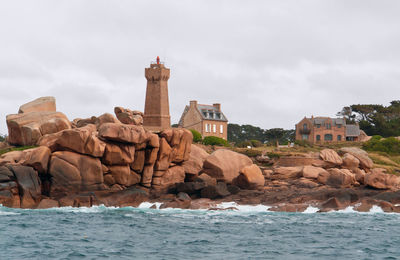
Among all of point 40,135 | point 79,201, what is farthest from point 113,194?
point 40,135

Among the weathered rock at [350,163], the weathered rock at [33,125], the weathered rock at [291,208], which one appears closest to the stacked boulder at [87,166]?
the weathered rock at [33,125]

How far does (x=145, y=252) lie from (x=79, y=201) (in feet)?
48.9

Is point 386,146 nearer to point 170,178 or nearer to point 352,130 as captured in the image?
point 352,130

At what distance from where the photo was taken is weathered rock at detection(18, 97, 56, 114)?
4700 cm

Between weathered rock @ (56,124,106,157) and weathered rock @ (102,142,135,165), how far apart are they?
0.66m

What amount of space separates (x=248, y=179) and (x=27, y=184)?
57.5 feet

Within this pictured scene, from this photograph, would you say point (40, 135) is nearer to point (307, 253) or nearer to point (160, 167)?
point (160, 167)

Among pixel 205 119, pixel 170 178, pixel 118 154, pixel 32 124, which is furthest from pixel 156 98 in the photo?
pixel 118 154

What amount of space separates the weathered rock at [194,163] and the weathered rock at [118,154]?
6595mm

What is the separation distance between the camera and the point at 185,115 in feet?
263

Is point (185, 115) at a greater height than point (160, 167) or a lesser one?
greater

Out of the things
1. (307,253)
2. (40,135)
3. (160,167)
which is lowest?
(307,253)

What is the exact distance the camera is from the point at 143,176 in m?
39.2

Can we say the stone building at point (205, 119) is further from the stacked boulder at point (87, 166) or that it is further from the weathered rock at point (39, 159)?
the weathered rock at point (39, 159)
